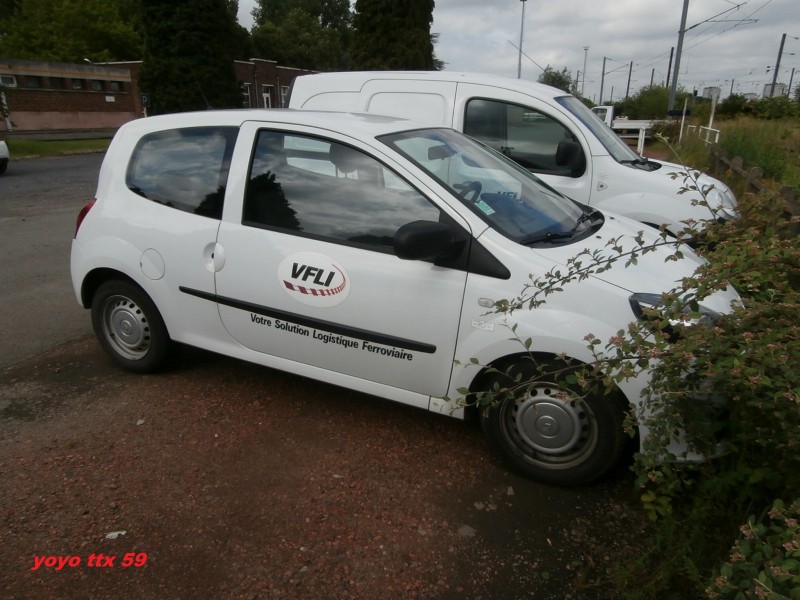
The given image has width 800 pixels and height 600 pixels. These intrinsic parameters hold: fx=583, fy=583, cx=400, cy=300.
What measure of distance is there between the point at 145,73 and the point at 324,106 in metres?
23.1

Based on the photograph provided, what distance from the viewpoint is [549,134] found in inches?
215

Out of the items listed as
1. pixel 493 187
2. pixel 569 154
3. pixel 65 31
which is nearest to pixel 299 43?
pixel 65 31

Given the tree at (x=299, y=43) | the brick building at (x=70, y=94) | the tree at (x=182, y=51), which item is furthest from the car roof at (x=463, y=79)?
the tree at (x=299, y=43)

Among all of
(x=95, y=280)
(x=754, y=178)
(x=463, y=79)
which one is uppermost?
(x=463, y=79)

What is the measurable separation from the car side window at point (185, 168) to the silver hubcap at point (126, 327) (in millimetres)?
771

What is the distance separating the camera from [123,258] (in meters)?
3.74

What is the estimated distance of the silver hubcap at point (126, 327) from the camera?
3.93m

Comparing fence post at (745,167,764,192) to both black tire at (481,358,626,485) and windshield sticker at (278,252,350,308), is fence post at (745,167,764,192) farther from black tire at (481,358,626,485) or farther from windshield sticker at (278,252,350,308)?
windshield sticker at (278,252,350,308)

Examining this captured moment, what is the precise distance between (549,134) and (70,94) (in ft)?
133

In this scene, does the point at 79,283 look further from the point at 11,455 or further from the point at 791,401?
the point at 791,401

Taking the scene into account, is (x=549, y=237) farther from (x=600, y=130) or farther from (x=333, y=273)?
(x=600, y=130)

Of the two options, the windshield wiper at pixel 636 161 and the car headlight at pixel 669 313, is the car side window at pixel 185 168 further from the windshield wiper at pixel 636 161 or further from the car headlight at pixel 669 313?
the windshield wiper at pixel 636 161

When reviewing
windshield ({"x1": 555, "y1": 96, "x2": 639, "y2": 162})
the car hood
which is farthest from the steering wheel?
windshield ({"x1": 555, "y1": 96, "x2": 639, "y2": 162})

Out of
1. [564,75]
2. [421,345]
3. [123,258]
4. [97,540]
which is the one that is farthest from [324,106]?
[564,75]
